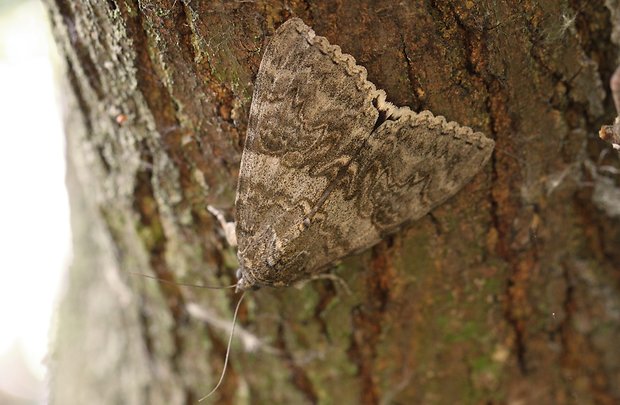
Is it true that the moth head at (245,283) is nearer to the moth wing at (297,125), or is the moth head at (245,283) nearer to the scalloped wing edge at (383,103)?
the moth wing at (297,125)

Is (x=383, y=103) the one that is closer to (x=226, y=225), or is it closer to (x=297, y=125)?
(x=297, y=125)

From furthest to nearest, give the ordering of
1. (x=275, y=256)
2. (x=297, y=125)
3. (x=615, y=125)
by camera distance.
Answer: (x=275, y=256), (x=297, y=125), (x=615, y=125)

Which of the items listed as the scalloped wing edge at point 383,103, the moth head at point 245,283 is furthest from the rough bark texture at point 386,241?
the moth head at point 245,283

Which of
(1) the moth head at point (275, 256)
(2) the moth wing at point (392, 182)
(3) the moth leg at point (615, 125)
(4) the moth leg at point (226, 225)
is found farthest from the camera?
Answer: (4) the moth leg at point (226, 225)

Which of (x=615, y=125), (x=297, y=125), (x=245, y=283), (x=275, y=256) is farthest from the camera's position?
(x=245, y=283)

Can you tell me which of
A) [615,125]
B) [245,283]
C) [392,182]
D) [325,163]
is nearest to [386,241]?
[392,182]

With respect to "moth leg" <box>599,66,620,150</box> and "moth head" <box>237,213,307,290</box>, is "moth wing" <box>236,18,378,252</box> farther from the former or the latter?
"moth leg" <box>599,66,620,150</box>

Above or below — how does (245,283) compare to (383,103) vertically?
below
